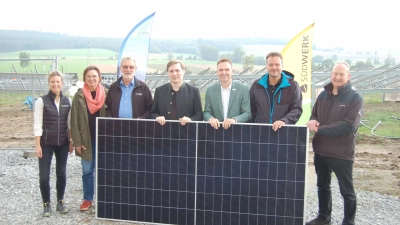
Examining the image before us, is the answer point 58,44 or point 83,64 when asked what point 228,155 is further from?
point 58,44

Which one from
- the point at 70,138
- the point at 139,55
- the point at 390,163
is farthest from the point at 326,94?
the point at 390,163

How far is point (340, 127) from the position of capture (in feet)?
16.5

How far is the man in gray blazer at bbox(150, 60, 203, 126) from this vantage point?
539cm

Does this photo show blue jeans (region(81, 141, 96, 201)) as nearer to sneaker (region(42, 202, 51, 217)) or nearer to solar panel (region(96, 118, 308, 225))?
solar panel (region(96, 118, 308, 225))

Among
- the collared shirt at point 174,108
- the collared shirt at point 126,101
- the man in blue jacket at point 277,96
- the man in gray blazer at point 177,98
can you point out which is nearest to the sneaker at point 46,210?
the collared shirt at point 126,101

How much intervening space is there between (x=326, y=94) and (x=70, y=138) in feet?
11.7

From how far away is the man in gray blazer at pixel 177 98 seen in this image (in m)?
5.39

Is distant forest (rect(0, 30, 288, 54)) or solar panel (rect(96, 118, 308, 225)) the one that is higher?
distant forest (rect(0, 30, 288, 54))

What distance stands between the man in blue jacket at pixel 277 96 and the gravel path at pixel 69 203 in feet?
6.03

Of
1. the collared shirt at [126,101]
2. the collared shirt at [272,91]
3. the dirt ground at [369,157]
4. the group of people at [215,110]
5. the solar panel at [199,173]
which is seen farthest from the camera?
the dirt ground at [369,157]

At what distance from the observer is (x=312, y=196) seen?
23.6 feet

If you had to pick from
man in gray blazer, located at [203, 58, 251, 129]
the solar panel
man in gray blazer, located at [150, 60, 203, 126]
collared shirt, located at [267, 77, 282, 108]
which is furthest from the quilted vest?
collared shirt, located at [267, 77, 282, 108]

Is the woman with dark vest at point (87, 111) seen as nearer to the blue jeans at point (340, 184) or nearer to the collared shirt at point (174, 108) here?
the collared shirt at point (174, 108)

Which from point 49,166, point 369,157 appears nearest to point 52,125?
point 49,166
